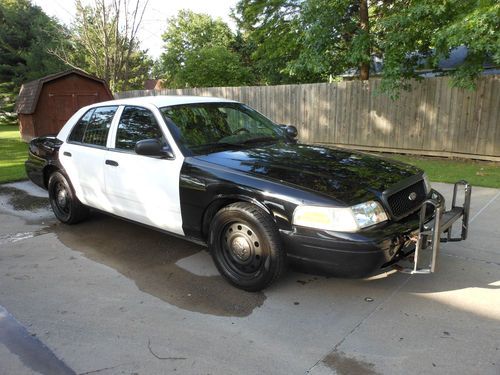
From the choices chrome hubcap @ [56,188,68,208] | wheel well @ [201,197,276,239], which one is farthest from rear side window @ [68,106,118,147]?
wheel well @ [201,197,276,239]

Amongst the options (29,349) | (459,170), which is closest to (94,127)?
(29,349)

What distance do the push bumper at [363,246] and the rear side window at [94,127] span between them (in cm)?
275

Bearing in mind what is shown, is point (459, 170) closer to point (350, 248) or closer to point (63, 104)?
point (350, 248)

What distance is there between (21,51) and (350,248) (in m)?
29.7

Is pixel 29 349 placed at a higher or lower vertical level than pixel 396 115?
lower

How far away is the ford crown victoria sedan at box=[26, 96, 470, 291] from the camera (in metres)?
3.28

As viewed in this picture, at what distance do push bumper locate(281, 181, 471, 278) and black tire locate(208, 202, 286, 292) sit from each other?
126 mm

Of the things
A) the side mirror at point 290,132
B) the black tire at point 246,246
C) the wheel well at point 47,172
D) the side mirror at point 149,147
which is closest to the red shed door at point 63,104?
A: the wheel well at point 47,172

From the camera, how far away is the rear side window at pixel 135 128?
4434 millimetres

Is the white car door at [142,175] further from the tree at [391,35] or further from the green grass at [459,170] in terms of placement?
the tree at [391,35]

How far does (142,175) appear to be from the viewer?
439 cm

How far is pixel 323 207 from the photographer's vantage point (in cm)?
325

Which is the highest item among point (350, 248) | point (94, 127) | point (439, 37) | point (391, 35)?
point (391, 35)

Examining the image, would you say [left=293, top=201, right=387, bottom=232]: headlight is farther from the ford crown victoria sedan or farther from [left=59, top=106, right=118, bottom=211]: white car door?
[left=59, top=106, right=118, bottom=211]: white car door
